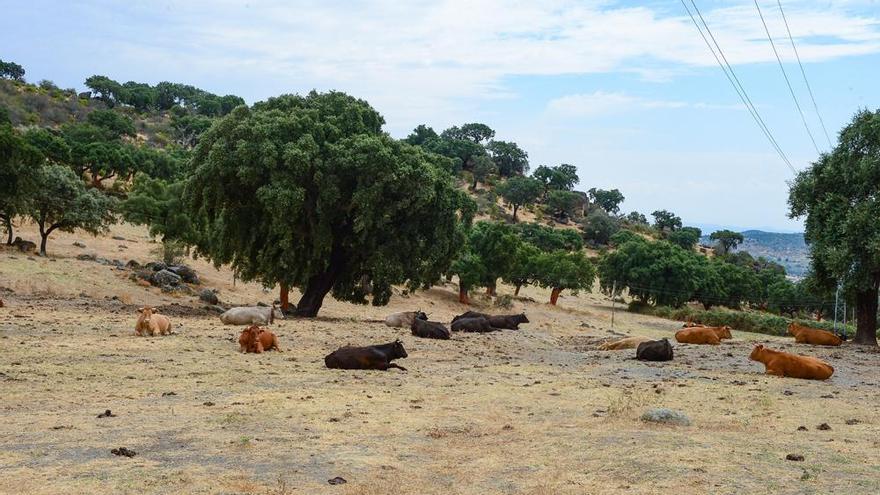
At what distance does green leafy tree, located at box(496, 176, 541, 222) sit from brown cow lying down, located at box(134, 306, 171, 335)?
90.5 m

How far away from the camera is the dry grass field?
8359 millimetres

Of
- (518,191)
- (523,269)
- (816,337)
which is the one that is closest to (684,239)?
(518,191)

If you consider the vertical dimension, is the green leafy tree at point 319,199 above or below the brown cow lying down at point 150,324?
Result: above

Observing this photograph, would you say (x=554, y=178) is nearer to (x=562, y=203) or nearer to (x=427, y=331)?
(x=562, y=203)

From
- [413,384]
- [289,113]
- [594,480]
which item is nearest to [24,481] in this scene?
[594,480]

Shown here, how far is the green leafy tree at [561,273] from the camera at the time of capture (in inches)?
2317

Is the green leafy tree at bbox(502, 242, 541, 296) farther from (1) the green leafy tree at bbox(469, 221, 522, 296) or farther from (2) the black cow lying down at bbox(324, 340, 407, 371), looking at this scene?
(2) the black cow lying down at bbox(324, 340, 407, 371)

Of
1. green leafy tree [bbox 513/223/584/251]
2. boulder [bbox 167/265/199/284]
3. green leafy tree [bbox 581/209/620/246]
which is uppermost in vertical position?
green leafy tree [bbox 581/209/620/246]

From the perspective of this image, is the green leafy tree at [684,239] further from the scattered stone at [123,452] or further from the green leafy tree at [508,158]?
A: the scattered stone at [123,452]

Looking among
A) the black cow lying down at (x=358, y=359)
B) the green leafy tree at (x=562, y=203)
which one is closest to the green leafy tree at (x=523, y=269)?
the black cow lying down at (x=358, y=359)

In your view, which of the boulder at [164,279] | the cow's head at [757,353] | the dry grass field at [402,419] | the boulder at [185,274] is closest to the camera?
the dry grass field at [402,419]

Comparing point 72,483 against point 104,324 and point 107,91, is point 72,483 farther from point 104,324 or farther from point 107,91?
point 107,91

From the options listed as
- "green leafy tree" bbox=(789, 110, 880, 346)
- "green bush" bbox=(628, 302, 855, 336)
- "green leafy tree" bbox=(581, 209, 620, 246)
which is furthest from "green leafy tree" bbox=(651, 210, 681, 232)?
"green leafy tree" bbox=(789, 110, 880, 346)

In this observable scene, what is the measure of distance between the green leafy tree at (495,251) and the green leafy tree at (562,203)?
6039cm
